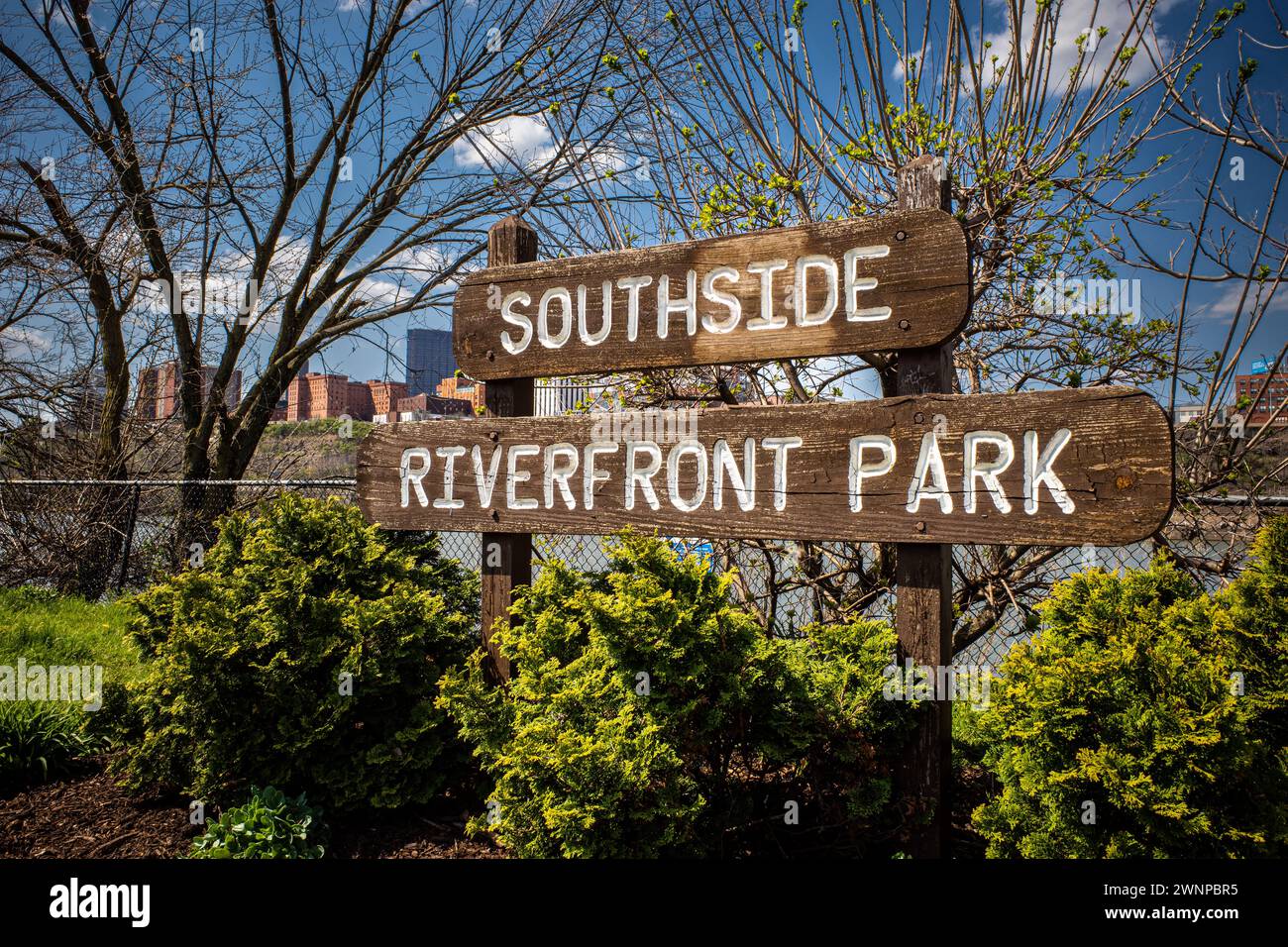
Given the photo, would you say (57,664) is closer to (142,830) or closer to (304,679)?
(142,830)

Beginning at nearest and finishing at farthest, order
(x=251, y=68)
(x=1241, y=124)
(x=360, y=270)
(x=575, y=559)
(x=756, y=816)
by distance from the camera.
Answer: (x=756, y=816) → (x=1241, y=124) → (x=575, y=559) → (x=251, y=68) → (x=360, y=270)

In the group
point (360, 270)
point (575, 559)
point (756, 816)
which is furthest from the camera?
point (360, 270)

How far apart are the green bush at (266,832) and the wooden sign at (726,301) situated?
6.35 feet

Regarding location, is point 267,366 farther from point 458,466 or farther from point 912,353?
point 912,353

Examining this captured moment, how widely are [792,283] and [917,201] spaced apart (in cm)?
53

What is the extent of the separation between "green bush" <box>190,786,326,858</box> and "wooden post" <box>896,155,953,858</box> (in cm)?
218

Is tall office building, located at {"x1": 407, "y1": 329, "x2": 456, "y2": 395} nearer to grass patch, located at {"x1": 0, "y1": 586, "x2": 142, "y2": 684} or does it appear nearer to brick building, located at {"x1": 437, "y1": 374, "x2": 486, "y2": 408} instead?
brick building, located at {"x1": 437, "y1": 374, "x2": 486, "y2": 408}

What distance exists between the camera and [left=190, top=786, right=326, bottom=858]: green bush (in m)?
2.61

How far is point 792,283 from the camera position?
9.05 ft

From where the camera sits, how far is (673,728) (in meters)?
2.36

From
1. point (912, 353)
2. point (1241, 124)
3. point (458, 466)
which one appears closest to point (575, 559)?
point (458, 466)

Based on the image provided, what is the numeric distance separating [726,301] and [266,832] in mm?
2636

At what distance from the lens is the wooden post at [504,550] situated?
3.29m

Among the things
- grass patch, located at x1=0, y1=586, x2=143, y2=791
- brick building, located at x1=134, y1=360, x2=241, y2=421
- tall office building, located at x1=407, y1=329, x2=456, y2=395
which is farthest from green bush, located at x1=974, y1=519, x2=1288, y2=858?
brick building, located at x1=134, y1=360, x2=241, y2=421
